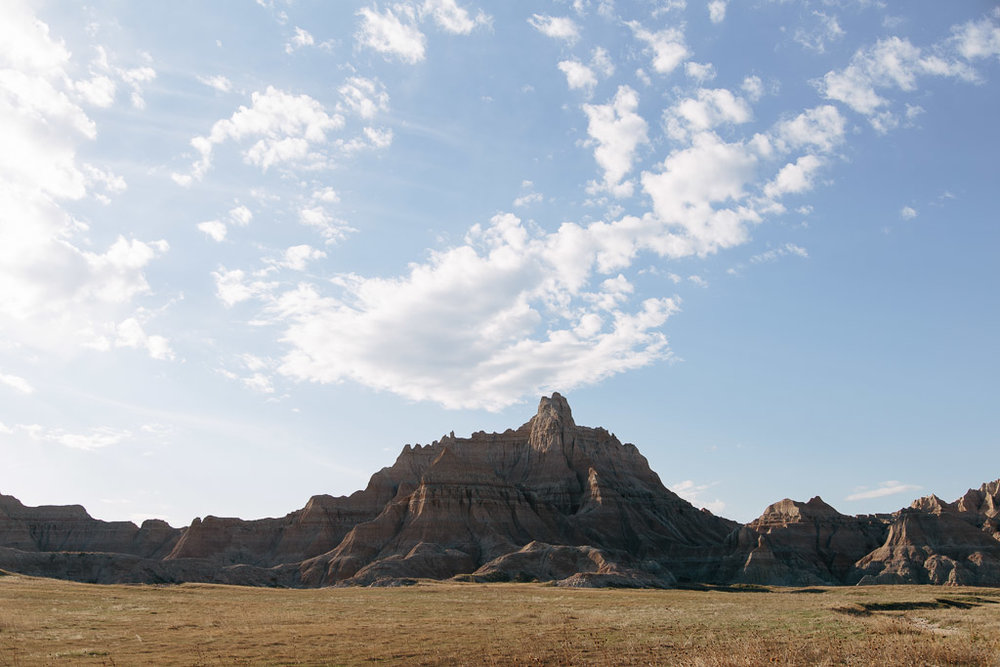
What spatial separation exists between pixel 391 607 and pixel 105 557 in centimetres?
8793

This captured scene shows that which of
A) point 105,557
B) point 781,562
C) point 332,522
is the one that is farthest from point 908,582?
point 105,557

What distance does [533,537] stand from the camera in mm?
149875

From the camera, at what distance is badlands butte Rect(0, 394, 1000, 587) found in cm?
12412

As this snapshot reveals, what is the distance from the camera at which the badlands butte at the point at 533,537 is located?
124125mm

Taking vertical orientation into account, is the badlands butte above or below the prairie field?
above

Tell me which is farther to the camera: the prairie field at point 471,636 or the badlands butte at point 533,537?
the badlands butte at point 533,537

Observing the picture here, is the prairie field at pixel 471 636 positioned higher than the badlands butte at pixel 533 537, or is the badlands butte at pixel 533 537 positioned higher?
the badlands butte at pixel 533 537

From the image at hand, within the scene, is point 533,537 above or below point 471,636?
above

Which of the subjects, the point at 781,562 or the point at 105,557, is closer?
the point at 105,557

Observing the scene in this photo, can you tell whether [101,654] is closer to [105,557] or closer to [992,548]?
[105,557]

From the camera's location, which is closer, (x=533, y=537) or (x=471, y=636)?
(x=471, y=636)

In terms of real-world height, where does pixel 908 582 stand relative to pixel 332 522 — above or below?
below

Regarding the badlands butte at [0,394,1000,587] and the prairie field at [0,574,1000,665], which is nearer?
the prairie field at [0,574,1000,665]

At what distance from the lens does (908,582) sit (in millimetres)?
135125
